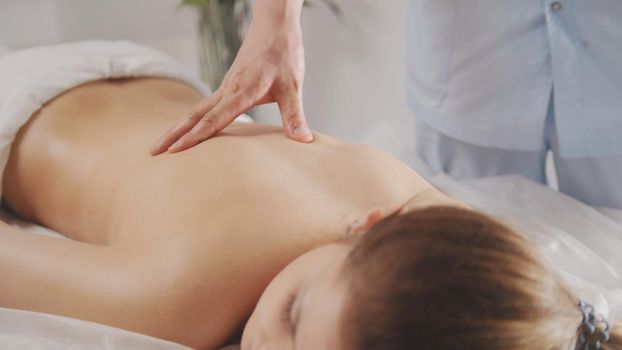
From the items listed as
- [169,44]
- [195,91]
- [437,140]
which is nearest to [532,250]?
[437,140]

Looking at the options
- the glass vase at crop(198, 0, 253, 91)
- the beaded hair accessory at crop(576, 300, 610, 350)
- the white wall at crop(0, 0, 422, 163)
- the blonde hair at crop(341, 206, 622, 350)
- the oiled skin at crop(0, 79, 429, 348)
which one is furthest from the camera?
the glass vase at crop(198, 0, 253, 91)

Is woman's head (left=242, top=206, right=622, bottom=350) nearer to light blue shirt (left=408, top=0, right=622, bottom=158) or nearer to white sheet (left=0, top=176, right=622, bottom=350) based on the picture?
white sheet (left=0, top=176, right=622, bottom=350)

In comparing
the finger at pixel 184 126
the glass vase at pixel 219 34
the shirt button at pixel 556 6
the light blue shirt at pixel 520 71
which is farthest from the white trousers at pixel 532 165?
the glass vase at pixel 219 34

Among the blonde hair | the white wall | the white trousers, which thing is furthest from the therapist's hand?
the white wall

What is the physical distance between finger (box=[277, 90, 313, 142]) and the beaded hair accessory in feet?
1.71

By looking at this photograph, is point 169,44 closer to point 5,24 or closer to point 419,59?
point 5,24

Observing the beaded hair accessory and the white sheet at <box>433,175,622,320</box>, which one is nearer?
the beaded hair accessory

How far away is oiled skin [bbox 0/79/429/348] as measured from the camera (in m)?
0.89

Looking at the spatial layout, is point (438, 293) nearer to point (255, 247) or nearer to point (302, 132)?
point (255, 247)

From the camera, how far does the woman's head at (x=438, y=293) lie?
2.12 ft

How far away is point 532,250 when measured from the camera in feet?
2.39

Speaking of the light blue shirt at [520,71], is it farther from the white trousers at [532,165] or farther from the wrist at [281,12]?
the wrist at [281,12]

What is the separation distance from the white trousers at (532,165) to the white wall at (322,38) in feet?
2.62

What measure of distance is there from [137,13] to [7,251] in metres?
1.98
